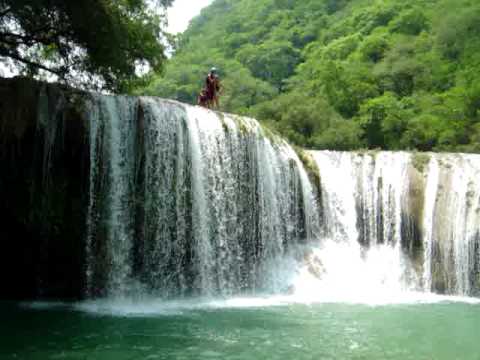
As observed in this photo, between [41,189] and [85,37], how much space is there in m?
3.80

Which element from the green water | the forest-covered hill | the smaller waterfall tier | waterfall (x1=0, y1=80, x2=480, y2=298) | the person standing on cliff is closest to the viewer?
the green water

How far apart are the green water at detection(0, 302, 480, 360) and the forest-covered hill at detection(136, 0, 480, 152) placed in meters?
10.8

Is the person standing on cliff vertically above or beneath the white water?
above

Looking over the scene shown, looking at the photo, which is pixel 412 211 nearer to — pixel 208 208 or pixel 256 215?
pixel 256 215

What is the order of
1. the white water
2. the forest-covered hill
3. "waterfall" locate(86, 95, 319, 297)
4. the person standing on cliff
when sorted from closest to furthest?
"waterfall" locate(86, 95, 319, 297)
the white water
the person standing on cliff
the forest-covered hill

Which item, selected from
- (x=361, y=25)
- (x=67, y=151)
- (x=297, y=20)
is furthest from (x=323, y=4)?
(x=67, y=151)

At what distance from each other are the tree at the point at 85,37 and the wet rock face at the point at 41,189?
1470 millimetres

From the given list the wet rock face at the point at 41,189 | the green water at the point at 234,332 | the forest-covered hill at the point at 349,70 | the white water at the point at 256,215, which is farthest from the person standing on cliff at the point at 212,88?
Result: the green water at the point at 234,332

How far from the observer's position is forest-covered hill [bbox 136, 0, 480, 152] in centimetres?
3192

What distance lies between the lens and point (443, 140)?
29969 mm

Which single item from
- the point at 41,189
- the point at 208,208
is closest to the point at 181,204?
the point at 208,208

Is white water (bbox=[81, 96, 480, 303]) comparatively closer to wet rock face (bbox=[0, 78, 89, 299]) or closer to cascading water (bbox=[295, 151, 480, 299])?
cascading water (bbox=[295, 151, 480, 299])

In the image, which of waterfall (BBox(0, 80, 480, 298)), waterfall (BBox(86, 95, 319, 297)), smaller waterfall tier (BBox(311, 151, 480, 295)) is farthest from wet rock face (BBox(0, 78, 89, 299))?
smaller waterfall tier (BBox(311, 151, 480, 295))

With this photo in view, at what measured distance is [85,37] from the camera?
13758 millimetres
